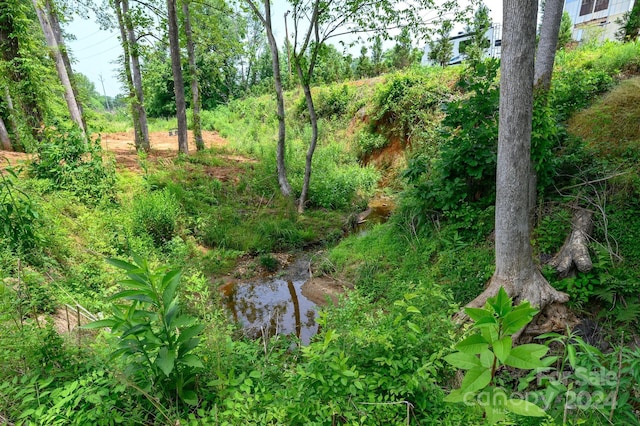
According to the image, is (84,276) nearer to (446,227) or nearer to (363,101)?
(446,227)

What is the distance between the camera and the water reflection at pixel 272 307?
15.3 feet

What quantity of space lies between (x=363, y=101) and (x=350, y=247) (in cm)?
887

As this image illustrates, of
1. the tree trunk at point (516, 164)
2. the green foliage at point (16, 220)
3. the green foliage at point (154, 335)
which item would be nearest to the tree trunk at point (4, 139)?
the green foliage at point (16, 220)

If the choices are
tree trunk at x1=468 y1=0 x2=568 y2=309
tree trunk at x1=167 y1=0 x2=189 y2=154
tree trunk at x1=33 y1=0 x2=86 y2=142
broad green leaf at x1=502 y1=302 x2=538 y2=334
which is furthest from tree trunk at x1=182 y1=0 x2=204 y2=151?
broad green leaf at x1=502 y1=302 x2=538 y2=334

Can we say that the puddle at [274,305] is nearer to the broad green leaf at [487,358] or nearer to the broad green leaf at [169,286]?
the broad green leaf at [169,286]

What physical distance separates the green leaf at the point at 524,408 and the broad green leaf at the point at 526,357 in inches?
5.0

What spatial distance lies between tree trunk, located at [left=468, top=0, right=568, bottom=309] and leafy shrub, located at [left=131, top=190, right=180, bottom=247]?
18.2 ft

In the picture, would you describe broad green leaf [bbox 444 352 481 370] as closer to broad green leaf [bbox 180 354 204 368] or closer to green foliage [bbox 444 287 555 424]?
green foliage [bbox 444 287 555 424]

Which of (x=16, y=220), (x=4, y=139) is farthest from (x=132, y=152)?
(x=16, y=220)

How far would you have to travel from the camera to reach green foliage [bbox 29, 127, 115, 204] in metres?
5.61

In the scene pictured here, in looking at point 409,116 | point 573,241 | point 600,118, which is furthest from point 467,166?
point 409,116

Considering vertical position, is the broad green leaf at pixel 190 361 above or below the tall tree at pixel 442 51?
below

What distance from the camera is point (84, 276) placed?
13.1 feet

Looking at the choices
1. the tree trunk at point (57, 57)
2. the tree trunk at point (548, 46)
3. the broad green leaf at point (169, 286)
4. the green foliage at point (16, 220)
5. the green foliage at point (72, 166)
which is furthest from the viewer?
the tree trunk at point (57, 57)
